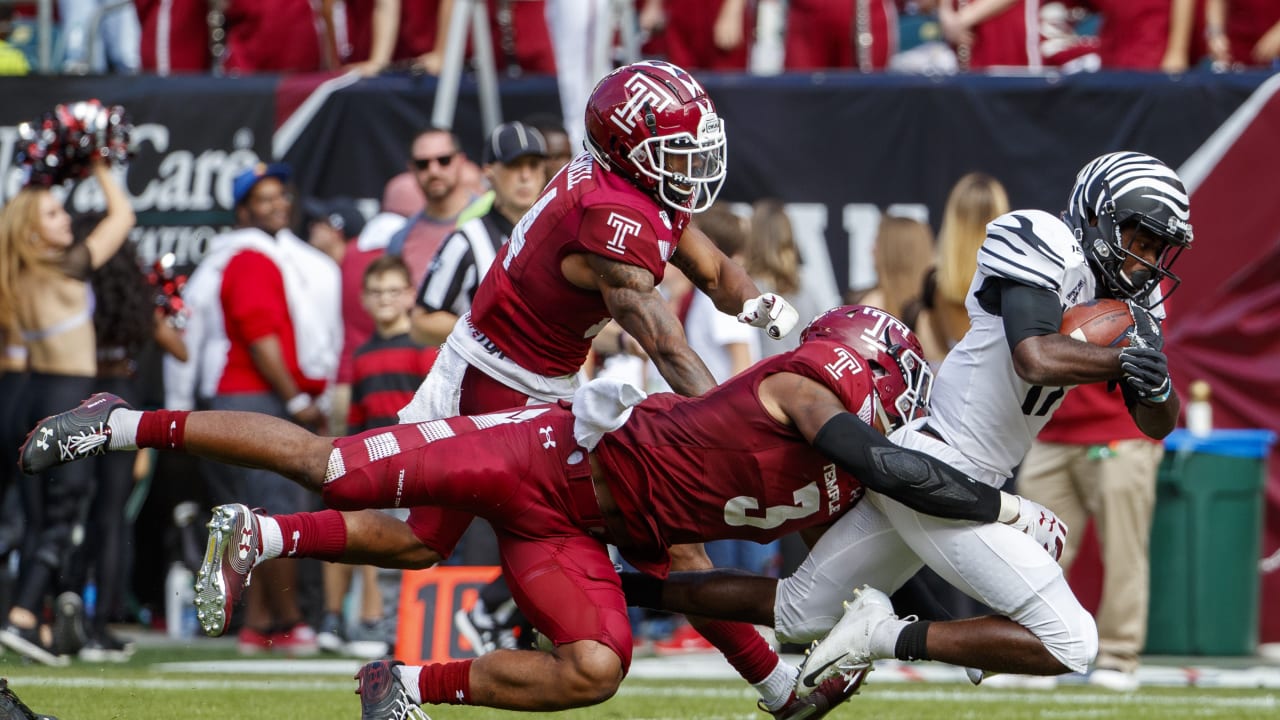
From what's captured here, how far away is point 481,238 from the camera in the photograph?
273 inches

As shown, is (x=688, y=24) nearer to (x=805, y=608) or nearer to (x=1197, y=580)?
(x=1197, y=580)

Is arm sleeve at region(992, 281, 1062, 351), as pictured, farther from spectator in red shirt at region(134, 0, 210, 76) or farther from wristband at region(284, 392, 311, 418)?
spectator in red shirt at region(134, 0, 210, 76)

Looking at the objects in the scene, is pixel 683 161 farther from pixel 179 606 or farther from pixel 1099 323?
pixel 179 606

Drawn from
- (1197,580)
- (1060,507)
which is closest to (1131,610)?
(1060,507)

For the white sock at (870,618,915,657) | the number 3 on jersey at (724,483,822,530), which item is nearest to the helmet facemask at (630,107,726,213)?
the number 3 on jersey at (724,483,822,530)

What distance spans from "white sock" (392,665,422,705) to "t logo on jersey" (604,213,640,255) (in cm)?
128

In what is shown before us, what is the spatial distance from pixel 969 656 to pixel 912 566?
0.36 meters

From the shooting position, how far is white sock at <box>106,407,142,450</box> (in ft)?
16.8

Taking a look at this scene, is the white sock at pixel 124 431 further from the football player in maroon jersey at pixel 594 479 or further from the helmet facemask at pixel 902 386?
the helmet facemask at pixel 902 386

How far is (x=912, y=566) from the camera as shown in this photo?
5.23 meters

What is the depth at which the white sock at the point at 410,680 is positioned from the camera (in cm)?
490

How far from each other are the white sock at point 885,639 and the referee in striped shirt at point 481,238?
2.48 m

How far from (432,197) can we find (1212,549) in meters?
3.87

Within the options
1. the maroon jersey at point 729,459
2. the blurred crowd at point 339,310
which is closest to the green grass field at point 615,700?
the blurred crowd at point 339,310
